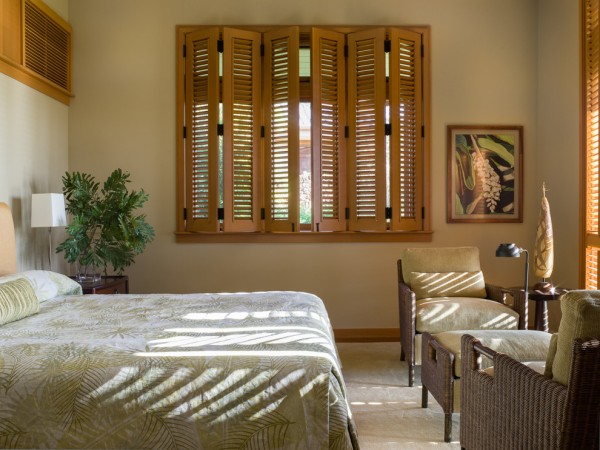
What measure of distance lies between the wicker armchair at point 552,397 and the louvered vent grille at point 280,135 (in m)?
3.11

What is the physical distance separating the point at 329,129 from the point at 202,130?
3.93 feet

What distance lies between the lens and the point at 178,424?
77.6 inches

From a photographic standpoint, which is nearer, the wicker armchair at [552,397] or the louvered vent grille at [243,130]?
the wicker armchair at [552,397]

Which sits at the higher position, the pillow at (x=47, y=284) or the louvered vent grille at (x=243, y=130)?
the louvered vent grille at (x=243, y=130)

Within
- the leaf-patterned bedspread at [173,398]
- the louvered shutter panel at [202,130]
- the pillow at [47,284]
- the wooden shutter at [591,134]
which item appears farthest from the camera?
the louvered shutter panel at [202,130]

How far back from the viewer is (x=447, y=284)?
175 inches

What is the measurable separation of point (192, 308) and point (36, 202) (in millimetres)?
1845

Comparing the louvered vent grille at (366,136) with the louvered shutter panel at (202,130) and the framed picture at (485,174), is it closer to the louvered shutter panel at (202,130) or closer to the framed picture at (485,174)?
the framed picture at (485,174)

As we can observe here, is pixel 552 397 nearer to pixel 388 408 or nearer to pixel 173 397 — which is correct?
pixel 173 397

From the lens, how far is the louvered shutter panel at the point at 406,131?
17.2 ft

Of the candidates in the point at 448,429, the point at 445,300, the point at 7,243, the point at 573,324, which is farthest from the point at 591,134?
the point at 7,243

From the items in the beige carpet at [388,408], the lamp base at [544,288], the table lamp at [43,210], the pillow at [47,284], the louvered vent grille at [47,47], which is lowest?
the beige carpet at [388,408]

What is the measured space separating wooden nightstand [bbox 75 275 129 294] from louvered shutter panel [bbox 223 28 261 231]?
3.43 feet

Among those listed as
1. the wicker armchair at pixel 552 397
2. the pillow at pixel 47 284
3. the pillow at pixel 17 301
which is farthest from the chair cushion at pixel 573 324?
the pillow at pixel 47 284
